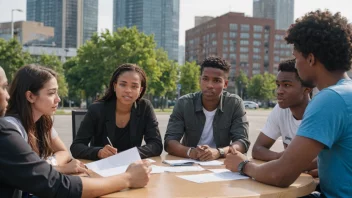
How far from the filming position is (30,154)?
2053mm

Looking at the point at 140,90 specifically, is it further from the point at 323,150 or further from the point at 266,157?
the point at 323,150

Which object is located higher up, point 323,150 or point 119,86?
point 119,86

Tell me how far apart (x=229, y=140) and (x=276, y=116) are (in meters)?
0.63

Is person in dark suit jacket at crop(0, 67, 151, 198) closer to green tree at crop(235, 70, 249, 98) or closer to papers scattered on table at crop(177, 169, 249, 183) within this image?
papers scattered on table at crop(177, 169, 249, 183)

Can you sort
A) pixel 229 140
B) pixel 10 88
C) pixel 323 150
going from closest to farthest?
pixel 323 150 → pixel 10 88 → pixel 229 140

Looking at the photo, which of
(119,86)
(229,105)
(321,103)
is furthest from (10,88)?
(229,105)

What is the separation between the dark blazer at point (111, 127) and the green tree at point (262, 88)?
2937 inches

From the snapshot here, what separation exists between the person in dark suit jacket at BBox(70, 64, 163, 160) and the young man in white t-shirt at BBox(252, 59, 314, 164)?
1029mm

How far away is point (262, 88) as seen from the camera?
256 ft

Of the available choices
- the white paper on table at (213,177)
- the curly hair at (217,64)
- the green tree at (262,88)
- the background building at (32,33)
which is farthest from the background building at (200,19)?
the white paper on table at (213,177)

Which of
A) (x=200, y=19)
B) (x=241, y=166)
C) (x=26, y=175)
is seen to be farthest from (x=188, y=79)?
(x=200, y=19)

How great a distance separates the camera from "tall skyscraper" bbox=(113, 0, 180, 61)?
134125 millimetres

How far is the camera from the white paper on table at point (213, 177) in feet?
8.89

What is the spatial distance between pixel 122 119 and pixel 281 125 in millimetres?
1633
